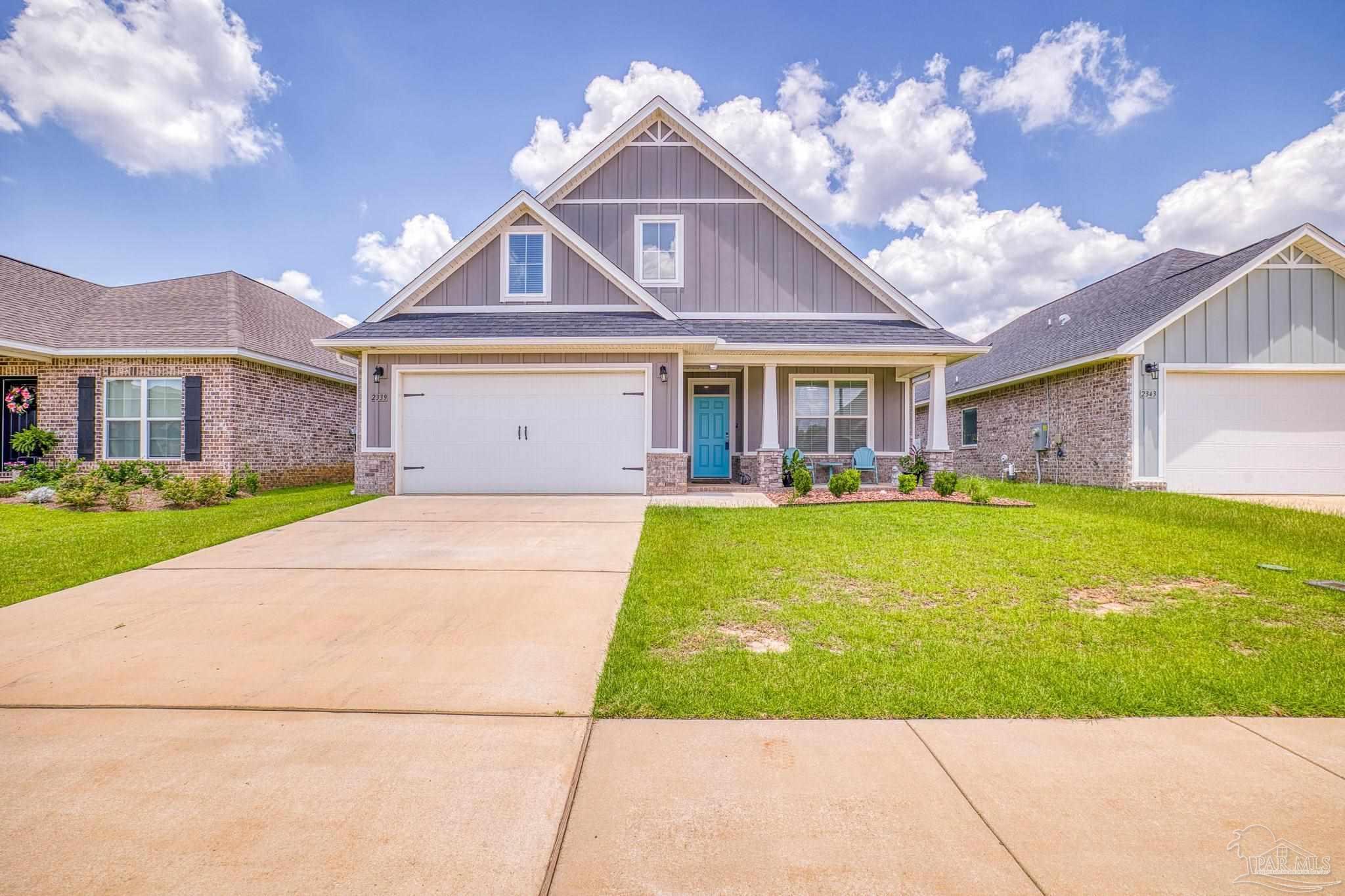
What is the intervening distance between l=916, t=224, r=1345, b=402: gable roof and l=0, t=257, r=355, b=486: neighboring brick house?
17992 millimetres

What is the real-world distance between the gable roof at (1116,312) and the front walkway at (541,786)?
12082 mm

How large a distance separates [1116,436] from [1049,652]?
36.6ft

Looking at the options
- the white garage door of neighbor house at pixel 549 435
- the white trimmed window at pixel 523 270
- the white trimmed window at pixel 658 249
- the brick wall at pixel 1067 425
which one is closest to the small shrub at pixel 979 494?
the brick wall at pixel 1067 425

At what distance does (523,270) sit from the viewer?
11742 millimetres

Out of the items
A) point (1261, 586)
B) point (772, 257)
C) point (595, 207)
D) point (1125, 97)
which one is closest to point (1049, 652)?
point (1261, 586)

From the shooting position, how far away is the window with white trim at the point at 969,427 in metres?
18.4

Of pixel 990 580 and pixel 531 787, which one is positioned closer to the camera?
pixel 531 787

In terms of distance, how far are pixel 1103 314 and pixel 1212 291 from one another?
2805 mm

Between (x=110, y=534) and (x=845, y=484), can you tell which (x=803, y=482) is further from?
(x=110, y=534)

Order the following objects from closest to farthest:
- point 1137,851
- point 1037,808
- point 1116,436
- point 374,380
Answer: point 1137,851, point 1037,808, point 374,380, point 1116,436

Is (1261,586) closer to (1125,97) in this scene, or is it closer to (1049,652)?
(1049,652)

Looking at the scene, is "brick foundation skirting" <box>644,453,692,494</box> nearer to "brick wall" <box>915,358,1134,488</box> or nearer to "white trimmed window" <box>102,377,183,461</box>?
"brick wall" <box>915,358,1134,488</box>

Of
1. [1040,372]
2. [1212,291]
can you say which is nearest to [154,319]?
[1040,372]

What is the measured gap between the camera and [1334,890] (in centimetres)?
185
